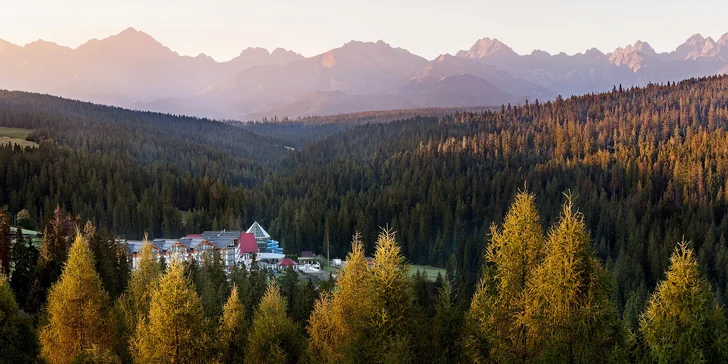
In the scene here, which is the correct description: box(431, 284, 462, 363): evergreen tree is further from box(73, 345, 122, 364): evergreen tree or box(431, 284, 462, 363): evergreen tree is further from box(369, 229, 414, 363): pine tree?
box(73, 345, 122, 364): evergreen tree

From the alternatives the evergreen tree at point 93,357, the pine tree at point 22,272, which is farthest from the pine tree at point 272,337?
the pine tree at point 22,272

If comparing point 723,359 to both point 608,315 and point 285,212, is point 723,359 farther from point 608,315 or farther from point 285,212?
point 285,212

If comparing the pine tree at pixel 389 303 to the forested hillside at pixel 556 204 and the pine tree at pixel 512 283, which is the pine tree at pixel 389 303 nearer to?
the pine tree at pixel 512 283

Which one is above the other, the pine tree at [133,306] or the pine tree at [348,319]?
the pine tree at [348,319]

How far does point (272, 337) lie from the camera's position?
3709 cm

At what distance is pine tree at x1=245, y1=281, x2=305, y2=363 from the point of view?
36.2 metres

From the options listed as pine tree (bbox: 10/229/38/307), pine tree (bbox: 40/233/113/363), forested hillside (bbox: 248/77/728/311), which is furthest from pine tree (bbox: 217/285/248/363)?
forested hillside (bbox: 248/77/728/311)

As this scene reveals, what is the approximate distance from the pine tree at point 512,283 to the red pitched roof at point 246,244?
83900 mm

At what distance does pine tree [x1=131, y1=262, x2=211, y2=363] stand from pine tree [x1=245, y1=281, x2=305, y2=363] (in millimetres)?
9160

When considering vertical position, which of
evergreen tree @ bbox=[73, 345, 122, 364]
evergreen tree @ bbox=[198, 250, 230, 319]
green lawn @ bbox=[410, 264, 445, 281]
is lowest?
green lawn @ bbox=[410, 264, 445, 281]

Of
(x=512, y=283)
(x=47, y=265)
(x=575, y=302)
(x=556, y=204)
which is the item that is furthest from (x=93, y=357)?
(x=556, y=204)

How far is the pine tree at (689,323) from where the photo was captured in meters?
21.6

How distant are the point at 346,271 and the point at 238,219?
110748 mm

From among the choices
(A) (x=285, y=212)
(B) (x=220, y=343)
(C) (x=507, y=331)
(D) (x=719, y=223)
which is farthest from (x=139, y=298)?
(D) (x=719, y=223)
